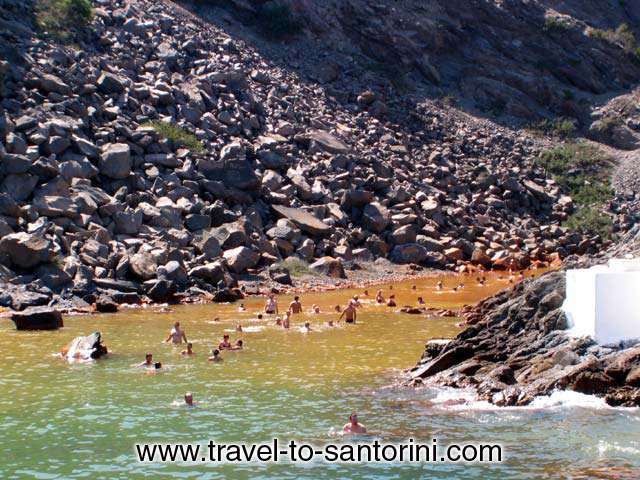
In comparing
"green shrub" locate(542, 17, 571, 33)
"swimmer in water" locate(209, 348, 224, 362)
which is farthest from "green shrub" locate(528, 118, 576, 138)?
"swimmer in water" locate(209, 348, 224, 362)

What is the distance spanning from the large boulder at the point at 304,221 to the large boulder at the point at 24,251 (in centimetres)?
1331

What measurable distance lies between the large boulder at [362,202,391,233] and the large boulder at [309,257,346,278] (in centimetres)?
471

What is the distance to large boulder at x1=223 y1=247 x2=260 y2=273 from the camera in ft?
125

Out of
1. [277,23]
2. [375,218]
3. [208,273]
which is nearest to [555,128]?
[277,23]

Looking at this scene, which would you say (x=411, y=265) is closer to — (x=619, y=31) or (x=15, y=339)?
(x=15, y=339)

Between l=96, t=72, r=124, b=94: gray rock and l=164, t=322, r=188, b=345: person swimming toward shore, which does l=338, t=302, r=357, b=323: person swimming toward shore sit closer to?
l=164, t=322, r=188, b=345: person swimming toward shore

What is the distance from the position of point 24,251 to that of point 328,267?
13.8m

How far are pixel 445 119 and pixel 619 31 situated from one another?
21.6 metres

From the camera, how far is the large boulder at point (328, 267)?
41.0 m

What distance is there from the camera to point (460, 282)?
42.3 m

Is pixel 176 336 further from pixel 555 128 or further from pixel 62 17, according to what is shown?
pixel 555 128

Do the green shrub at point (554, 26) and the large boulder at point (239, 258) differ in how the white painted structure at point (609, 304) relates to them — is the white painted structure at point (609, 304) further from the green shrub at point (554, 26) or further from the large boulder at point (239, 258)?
the green shrub at point (554, 26)

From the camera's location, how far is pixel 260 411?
59.7 feet

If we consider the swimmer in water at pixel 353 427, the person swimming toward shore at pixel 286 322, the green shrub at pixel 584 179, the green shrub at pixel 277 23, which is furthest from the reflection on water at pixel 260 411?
the green shrub at pixel 277 23
